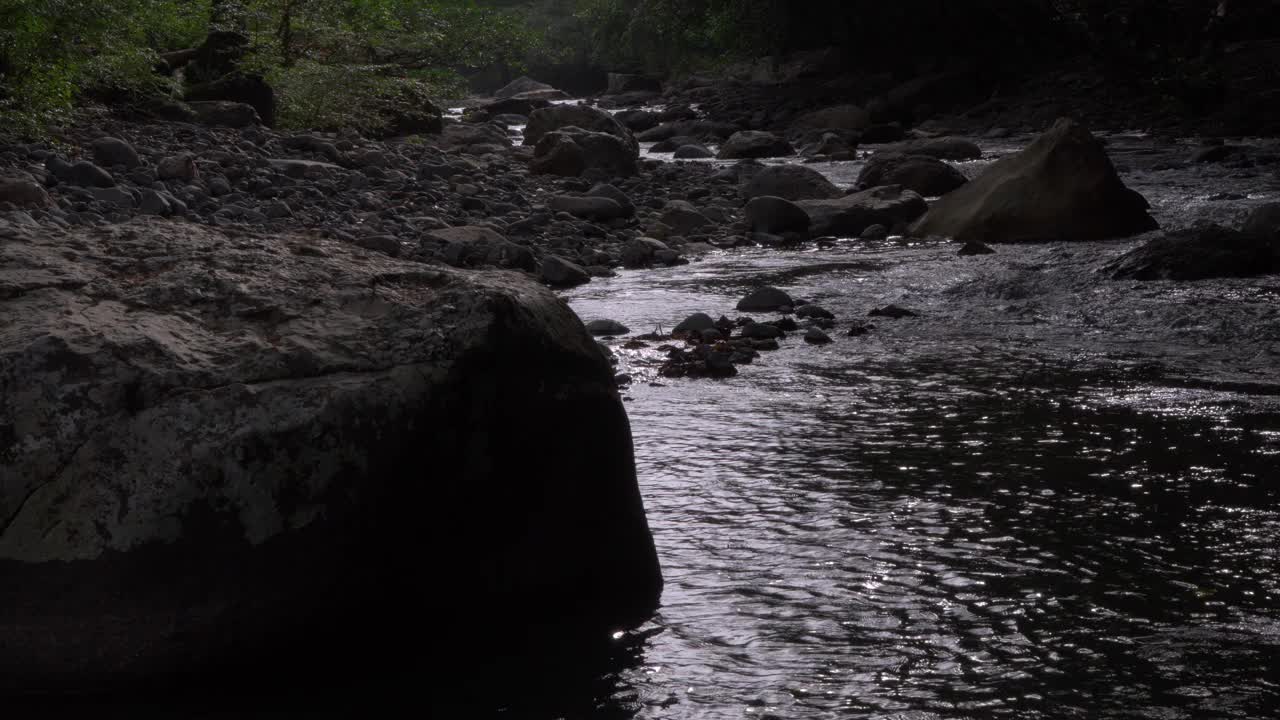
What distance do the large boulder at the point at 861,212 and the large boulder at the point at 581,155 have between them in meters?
3.41

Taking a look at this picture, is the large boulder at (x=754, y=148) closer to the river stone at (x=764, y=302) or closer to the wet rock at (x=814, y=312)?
the river stone at (x=764, y=302)

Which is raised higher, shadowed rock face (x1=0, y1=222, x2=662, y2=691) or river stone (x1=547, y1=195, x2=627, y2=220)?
river stone (x1=547, y1=195, x2=627, y2=220)

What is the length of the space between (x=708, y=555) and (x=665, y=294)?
5.49m

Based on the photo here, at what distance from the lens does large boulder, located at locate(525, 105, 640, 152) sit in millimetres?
17484

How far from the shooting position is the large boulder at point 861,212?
1222 centimetres

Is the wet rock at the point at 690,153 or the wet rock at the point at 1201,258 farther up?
the wet rock at the point at 690,153

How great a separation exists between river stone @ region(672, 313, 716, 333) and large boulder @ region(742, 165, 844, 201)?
6.14m

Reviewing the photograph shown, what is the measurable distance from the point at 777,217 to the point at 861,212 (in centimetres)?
84

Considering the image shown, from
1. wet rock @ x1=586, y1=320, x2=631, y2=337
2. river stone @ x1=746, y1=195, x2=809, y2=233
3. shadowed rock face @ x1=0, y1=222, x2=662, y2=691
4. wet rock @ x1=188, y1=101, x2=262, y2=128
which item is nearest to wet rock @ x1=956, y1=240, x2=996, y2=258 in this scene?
river stone @ x1=746, y1=195, x2=809, y2=233

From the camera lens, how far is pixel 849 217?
12234 mm

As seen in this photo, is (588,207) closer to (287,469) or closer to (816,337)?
(816,337)

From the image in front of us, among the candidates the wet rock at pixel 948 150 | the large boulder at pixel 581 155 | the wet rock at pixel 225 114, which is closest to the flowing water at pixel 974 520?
the large boulder at pixel 581 155

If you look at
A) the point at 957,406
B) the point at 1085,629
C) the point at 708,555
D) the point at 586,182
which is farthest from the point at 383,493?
the point at 586,182

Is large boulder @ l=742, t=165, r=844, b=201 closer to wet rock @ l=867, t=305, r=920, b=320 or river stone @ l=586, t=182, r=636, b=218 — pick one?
river stone @ l=586, t=182, r=636, b=218
